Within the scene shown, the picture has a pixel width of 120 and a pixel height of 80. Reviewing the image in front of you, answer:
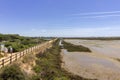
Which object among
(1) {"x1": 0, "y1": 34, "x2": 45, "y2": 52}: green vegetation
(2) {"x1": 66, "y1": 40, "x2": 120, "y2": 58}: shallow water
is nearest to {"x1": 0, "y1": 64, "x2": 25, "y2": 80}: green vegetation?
(1) {"x1": 0, "y1": 34, "x2": 45, "y2": 52}: green vegetation

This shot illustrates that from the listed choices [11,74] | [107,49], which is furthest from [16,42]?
[11,74]

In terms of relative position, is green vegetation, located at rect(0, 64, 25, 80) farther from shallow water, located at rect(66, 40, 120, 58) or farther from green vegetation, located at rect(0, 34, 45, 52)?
shallow water, located at rect(66, 40, 120, 58)

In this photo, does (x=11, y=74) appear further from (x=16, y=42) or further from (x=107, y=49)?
(x=107, y=49)

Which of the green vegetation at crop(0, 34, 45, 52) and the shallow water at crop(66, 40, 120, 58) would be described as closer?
the green vegetation at crop(0, 34, 45, 52)

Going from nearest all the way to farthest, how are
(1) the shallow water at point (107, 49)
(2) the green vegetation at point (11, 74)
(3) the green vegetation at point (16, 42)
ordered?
(2) the green vegetation at point (11, 74) < (3) the green vegetation at point (16, 42) < (1) the shallow water at point (107, 49)

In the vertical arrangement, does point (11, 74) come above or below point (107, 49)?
above

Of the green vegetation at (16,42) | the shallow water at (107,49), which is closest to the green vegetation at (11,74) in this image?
the green vegetation at (16,42)

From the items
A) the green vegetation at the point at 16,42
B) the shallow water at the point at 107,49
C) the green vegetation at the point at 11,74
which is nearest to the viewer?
the green vegetation at the point at 11,74

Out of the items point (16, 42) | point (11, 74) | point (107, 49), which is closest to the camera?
point (11, 74)

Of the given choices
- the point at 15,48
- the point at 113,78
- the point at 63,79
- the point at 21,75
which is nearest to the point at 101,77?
the point at 113,78

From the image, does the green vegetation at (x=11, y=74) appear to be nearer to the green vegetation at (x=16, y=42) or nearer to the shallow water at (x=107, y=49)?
the green vegetation at (x=16, y=42)

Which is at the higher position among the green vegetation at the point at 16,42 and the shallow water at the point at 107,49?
the green vegetation at the point at 16,42
